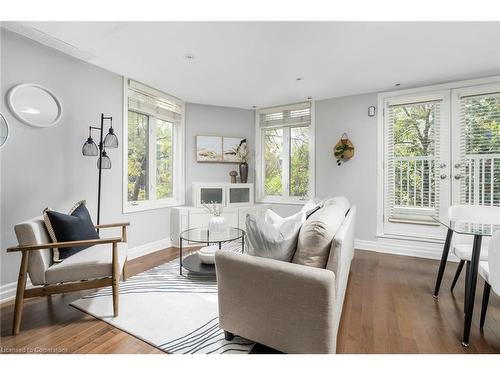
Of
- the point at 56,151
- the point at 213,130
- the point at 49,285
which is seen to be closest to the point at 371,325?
the point at 49,285

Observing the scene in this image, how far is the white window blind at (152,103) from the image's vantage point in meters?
3.21

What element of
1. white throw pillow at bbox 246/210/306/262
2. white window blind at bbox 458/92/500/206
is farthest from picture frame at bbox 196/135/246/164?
white window blind at bbox 458/92/500/206

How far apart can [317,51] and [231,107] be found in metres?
2.17

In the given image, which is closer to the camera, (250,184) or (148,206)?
(148,206)

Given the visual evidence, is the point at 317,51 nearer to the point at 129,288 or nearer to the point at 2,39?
the point at 2,39

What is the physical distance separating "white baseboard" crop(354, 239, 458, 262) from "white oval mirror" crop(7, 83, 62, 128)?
159 inches

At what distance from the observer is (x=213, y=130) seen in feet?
13.9

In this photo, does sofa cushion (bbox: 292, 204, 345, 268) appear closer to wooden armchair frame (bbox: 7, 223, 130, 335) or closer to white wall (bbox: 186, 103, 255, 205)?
wooden armchair frame (bbox: 7, 223, 130, 335)

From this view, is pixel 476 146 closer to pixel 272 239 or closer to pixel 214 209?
pixel 272 239

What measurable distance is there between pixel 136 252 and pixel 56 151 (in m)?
1.51

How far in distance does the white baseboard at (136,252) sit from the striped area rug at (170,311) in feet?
2.00

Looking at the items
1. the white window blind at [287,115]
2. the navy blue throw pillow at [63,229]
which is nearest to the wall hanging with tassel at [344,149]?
the white window blind at [287,115]
